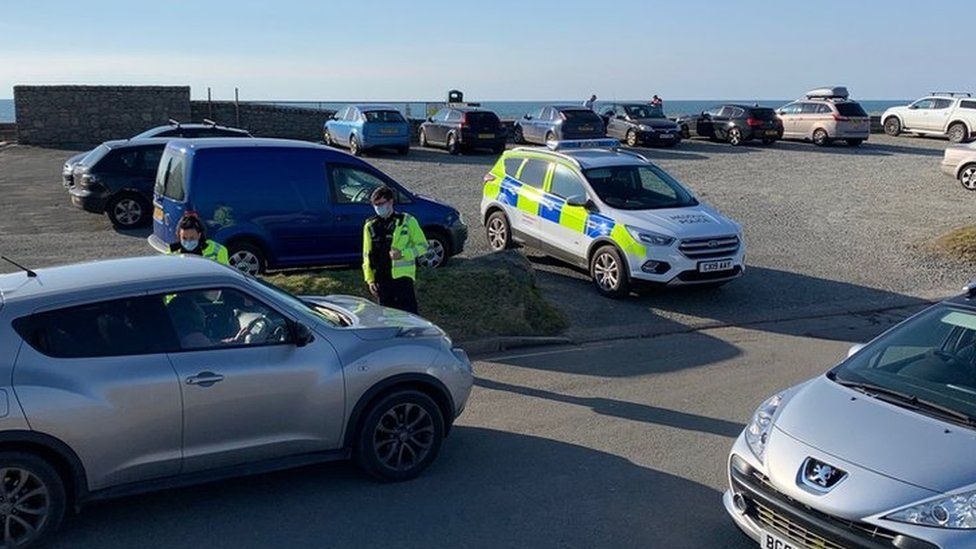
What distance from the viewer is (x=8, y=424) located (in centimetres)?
487

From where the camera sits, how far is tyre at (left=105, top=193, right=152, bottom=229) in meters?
16.1

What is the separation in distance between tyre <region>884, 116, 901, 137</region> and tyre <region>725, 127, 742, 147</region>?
9.24m

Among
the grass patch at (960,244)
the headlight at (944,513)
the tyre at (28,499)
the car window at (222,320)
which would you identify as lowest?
the tyre at (28,499)

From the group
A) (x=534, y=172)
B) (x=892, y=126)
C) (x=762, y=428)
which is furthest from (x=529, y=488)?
(x=892, y=126)

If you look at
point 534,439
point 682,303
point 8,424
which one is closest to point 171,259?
point 8,424

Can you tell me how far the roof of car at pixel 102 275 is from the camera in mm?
5414

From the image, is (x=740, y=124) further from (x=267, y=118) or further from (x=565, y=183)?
(x=565, y=183)

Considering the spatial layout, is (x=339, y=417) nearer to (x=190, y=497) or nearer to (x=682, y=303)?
(x=190, y=497)

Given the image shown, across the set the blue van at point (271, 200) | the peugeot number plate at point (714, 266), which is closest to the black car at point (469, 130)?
the blue van at point (271, 200)

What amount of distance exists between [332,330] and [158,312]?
112 cm

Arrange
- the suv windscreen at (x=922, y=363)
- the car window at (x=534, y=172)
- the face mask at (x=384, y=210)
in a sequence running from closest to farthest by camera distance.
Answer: the suv windscreen at (x=922, y=363), the face mask at (x=384, y=210), the car window at (x=534, y=172)

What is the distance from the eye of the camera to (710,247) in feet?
38.1

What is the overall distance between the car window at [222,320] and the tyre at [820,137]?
3063cm

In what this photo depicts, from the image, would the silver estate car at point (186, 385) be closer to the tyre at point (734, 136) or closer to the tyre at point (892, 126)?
the tyre at point (734, 136)
